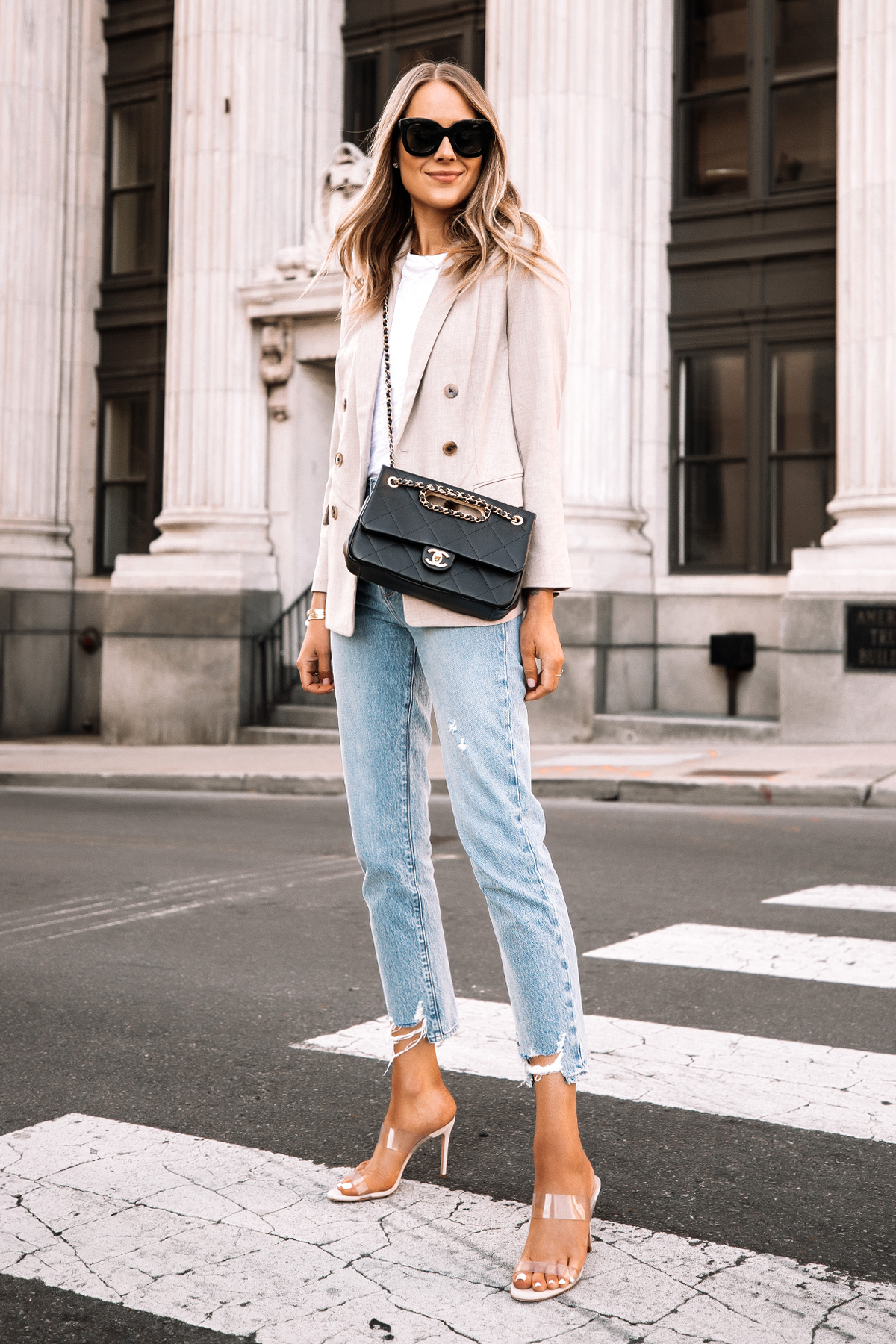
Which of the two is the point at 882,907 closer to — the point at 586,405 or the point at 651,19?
the point at 586,405

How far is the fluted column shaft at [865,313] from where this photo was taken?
44.1ft

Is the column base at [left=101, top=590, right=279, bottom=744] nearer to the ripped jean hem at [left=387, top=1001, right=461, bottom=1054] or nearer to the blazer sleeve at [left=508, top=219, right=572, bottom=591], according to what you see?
the ripped jean hem at [left=387, top=1001, right=461, bottom=1054]

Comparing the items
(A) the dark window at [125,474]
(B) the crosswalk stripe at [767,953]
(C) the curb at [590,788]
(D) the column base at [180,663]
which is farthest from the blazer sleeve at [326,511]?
(A) the dark window at [125,474]

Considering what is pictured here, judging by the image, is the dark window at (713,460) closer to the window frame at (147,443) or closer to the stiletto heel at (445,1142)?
the window frame at (147,443)

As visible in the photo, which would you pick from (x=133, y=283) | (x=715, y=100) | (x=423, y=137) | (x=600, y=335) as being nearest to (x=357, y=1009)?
(x=423, y=137)

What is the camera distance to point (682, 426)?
1586cm

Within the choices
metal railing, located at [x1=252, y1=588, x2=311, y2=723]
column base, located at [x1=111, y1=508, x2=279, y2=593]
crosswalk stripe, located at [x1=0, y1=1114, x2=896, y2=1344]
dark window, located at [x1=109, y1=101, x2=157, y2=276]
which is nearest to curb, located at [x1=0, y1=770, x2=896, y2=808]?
metal railing, located at [x1=252, y1=588, x2=311, y2=723]

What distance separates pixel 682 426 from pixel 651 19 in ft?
14.0

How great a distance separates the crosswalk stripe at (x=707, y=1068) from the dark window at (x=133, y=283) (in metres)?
15.5

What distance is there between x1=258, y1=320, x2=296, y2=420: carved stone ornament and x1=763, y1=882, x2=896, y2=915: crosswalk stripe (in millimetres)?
11411

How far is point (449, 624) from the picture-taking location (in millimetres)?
2896

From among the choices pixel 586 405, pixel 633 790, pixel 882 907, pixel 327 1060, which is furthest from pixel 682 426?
pixel 327 1060

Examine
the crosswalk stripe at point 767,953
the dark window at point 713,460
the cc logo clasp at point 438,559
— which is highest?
the dark window at point 713,460

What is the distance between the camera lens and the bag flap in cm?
286
